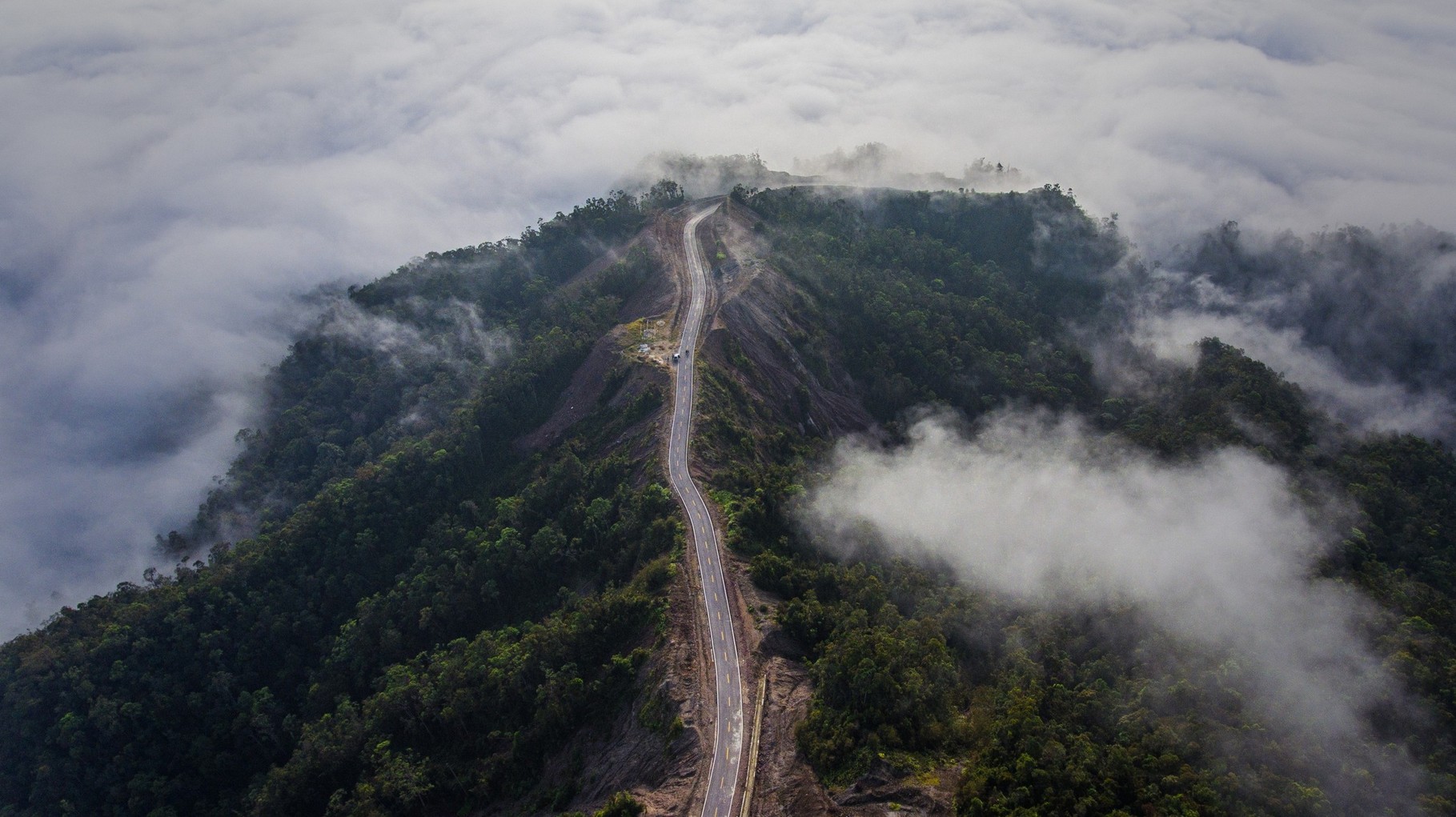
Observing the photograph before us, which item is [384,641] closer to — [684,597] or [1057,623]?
[684,597]

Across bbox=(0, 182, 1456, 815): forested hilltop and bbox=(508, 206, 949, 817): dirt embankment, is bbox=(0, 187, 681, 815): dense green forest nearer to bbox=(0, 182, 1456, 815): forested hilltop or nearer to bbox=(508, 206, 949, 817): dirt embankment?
bbox=(0, 182, 1456, 815): forested hilltop

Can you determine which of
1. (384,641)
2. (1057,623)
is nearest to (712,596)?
(1057,623)

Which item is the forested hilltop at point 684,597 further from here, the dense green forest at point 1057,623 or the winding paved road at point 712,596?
the winding paved road at point 712,596

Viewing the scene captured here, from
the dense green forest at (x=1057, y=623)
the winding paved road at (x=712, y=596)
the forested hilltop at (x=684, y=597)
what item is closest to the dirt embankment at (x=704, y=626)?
the forested hilltop at (x=684, y=597)

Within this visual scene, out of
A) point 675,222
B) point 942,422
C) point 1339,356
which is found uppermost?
point 675,222

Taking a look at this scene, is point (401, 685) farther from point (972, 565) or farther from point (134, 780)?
point (972, 565)

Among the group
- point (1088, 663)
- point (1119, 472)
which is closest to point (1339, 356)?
point (1119, 472)
